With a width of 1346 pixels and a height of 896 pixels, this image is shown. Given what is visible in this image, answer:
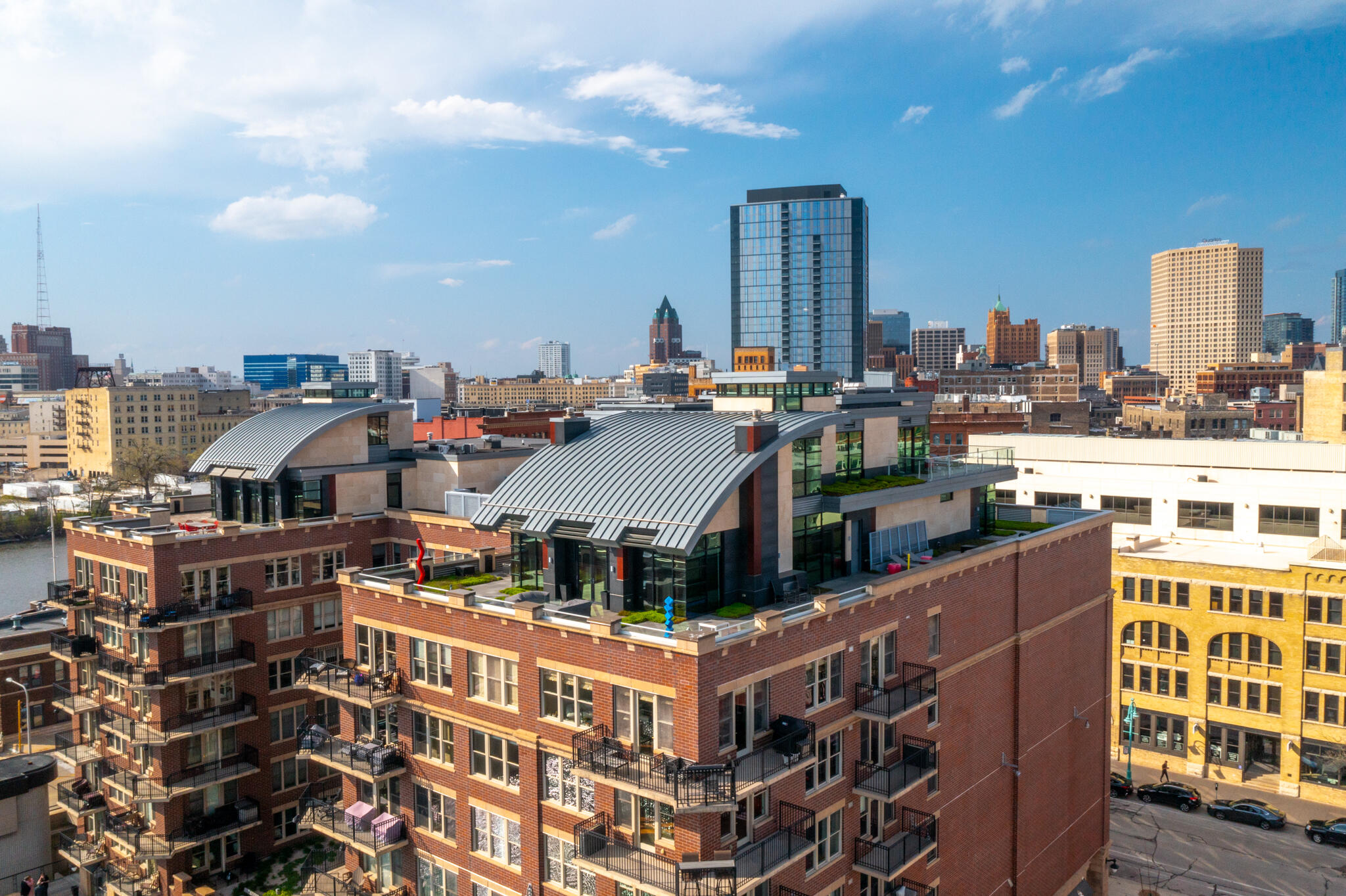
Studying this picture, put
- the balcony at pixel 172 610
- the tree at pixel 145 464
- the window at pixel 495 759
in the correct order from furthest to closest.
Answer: the tree at pixel 145 464, the balcony at pixel 172 610, the window at pixel 495 759

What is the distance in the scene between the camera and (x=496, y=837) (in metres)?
32.7

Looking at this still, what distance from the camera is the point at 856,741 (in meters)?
32.8

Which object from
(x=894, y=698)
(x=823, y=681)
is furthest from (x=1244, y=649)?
(x=823, y=681)

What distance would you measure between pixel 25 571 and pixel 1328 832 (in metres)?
156

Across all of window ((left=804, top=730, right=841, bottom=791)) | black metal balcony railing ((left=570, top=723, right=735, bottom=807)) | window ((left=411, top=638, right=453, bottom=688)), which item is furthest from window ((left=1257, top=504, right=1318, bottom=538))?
Answer: window ((left=411, top=638, right=453, bottom=688))

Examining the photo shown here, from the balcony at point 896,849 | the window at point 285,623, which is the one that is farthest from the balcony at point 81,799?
the balcony at point 896,849

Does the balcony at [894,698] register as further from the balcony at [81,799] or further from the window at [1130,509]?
the window at [1130,509]

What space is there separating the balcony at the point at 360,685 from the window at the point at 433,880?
6.39 m

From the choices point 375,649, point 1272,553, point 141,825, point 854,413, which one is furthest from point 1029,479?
point 141,825

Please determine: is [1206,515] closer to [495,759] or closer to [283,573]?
[495,759]

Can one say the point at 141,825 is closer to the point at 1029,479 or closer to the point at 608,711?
the point at 608,711

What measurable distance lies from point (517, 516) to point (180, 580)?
22388mm

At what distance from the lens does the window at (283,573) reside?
162 feet

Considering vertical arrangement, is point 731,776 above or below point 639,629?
below
